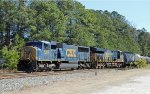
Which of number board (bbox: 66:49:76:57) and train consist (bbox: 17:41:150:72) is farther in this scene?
number board (bbox: 66:49:76:57)

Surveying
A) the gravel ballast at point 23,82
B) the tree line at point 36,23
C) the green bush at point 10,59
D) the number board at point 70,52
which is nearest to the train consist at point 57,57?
the number board at point 70,52

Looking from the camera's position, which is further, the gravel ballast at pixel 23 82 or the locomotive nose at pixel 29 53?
the locomotive nose at pixel 29 53

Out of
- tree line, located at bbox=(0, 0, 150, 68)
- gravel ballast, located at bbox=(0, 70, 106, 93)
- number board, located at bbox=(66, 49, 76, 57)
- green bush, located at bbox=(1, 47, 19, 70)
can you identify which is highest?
tree line, located at bbox=(0, 0, 150, 68)

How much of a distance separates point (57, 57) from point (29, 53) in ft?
15.4

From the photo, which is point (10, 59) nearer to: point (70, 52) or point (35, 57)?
point (70, 52)

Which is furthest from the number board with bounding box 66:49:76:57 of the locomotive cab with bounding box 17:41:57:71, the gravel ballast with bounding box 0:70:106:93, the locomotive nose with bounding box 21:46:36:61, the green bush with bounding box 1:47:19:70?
the gravel ballast with bounding box 0:70:106:93

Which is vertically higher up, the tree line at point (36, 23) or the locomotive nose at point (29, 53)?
the tree line at point (36, 23)

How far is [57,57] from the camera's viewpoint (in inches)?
1468

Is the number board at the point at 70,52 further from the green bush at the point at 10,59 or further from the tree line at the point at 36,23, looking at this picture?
the tree line at the point at 36,23

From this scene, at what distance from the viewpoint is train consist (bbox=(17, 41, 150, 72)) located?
3334cm

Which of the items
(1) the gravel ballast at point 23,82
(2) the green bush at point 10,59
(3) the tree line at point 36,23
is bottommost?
(1) the gravel ballast at point 23,82

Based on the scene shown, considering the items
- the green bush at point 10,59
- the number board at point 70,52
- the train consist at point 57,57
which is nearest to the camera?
the train consist at point 57,57

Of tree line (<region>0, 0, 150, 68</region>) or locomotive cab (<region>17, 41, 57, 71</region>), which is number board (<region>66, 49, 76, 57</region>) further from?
tree line (<region>0, 0, 150, 68</region>)

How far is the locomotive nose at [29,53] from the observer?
33.0 meters
